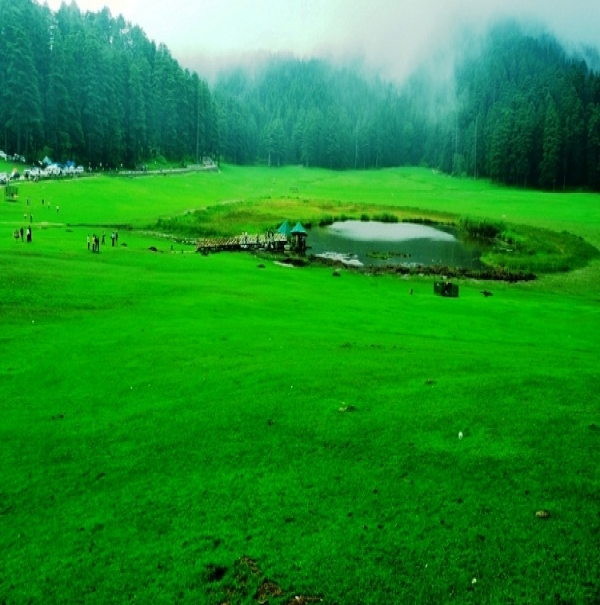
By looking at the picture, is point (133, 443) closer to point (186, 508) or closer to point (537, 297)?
point (186, 508)

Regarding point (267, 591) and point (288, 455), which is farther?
point (288, 455)

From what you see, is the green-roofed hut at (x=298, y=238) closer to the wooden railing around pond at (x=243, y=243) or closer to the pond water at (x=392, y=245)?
the wooden railing around pond at (x=243, y=243)

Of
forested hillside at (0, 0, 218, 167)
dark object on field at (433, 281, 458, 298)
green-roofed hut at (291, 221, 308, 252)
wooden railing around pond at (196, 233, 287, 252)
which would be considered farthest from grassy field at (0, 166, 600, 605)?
forested hillside at (0, 0, 218, 167)

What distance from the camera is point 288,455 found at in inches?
548

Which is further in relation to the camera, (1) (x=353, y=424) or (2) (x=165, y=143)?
(2) (x=165, y=143)

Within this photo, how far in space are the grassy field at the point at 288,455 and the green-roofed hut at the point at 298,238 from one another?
34127 millimetres

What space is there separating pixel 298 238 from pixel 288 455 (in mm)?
52897

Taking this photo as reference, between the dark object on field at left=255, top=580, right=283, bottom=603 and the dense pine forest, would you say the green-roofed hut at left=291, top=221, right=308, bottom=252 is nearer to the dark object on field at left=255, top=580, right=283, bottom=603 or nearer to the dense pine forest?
the dark object on field at left=255, top=580, right=283, bottom=603

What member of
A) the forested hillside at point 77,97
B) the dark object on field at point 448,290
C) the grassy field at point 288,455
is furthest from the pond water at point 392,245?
the forested hillside at point 77,97

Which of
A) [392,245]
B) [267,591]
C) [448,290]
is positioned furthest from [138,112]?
[267,591]

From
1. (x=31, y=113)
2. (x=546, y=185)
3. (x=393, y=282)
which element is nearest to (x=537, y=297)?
(x=393, y=282)

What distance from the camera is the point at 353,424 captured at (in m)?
15.2

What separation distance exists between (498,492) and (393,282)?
38.9m

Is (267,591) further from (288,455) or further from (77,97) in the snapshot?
(77,97)
